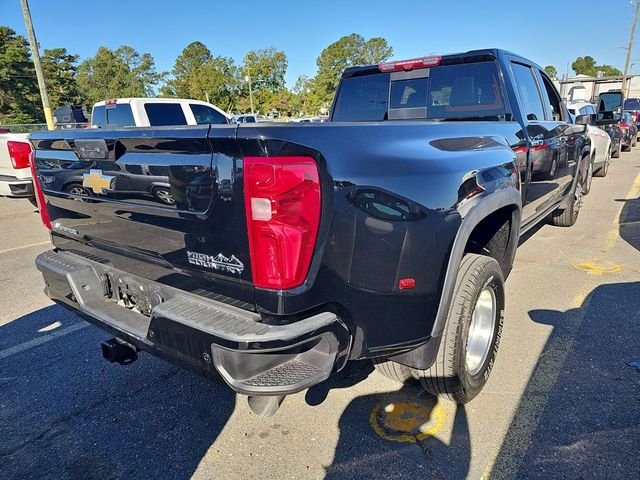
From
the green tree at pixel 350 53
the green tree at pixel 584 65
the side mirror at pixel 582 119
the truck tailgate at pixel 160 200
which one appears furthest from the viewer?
the green tree at pixel 584 65

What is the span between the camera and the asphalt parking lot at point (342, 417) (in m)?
2.09

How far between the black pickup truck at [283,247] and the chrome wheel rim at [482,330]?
0.01 m

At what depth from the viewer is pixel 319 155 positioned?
1.60 metres

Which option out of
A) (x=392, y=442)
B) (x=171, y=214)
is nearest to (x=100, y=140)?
(x=171, y=214)

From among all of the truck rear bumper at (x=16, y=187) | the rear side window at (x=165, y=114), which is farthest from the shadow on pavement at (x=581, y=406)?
the rear side window at (x=165, y=114)

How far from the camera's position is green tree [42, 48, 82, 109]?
2340 inches

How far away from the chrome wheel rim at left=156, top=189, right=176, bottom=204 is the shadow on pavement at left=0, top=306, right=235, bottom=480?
109 cm

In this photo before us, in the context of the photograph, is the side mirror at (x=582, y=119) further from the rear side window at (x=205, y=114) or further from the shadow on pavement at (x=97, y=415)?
the rear side window at (x=205, y=114)

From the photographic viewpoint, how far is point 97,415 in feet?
8.27

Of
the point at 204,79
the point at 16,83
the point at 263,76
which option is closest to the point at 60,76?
the point at 16,83

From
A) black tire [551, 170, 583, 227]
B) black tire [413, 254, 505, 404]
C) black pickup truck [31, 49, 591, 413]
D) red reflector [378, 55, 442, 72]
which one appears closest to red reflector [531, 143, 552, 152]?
black pickup truck [31, 49, 591, 413]

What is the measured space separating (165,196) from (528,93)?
3355 mm

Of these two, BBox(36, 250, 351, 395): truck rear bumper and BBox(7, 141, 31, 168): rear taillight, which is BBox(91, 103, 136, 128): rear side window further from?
BBox(36, 250, 351, 395): truck rear bumper

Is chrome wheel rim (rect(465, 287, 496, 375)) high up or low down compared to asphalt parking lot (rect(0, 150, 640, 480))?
up
